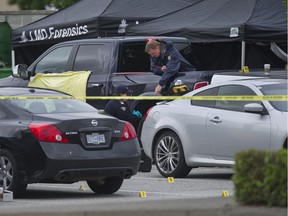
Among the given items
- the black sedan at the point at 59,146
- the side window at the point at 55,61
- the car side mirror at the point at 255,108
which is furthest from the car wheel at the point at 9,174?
the side window at the point at 55,61

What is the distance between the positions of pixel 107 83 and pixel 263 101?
4815 mm

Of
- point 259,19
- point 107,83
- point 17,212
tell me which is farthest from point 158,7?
point 17,212

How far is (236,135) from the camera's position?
48.2ft

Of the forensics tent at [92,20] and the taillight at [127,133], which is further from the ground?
the forensics tent at [92,20]

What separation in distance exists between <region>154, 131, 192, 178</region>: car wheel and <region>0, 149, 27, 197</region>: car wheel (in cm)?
325

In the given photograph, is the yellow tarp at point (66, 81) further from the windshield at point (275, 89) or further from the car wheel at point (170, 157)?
the windshield at point (275, 89)

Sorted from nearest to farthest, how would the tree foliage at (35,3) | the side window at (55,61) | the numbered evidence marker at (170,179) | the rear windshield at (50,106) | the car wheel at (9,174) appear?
the car wheel at (9,174)
the rear windshield at (50,106)
the numbered evidence marker at (170,179)
the side window at (55,61)
the tree foliage at (35,3)

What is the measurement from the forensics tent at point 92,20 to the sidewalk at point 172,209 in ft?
49.5

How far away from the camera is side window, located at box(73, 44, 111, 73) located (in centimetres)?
1906

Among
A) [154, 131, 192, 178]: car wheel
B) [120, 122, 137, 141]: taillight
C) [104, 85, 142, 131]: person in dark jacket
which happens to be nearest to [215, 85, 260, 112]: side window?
[154, 131, 192, 178]: car wheel

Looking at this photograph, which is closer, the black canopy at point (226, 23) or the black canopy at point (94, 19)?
the black canopy at point (226, 23)

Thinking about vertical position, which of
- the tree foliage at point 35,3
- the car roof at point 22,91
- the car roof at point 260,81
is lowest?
the car roof at point 22,91

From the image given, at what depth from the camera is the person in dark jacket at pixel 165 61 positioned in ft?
59.9

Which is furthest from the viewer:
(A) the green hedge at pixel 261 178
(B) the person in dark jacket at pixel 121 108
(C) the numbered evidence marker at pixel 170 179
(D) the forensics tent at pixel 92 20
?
(D) the forensics tent at pixel 92 20
